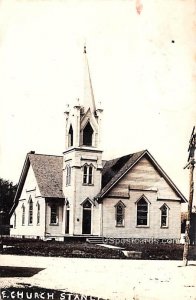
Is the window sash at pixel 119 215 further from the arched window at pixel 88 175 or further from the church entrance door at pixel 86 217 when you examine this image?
the arched window at pixel 88 175

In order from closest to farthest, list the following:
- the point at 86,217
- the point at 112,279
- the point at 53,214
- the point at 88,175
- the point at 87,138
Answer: the point at 112,279 < the point at 87,138 < the point at 86,217 < the point at 88,175 < the point at 53,214

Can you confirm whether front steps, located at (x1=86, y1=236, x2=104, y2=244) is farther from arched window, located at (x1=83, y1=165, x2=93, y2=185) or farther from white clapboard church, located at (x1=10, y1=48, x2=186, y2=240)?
arched window, located at (x1=83, y1=165, x2=93, y2=185)

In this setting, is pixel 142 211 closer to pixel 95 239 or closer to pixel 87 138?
pixel 95 239

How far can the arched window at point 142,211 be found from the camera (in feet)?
32.2

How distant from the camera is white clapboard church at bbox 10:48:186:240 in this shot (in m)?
10.3

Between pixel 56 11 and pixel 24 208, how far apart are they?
6.61 meters

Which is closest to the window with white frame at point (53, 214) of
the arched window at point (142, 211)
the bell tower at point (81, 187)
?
the bell tower at point (81, 187)

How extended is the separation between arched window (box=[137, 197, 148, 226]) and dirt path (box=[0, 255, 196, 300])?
359cm

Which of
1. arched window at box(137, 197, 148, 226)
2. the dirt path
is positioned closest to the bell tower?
arched window at box(137, 197, 148, 226)

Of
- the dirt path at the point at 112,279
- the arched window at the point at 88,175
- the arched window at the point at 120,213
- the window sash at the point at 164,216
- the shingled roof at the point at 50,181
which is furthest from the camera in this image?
the arched window at the point at 88,175

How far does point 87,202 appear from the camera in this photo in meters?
12.0

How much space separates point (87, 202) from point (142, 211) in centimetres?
203

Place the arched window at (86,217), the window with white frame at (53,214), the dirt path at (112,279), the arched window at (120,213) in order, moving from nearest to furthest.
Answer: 1. the dirt path at (112,279)
2. the arched window at (120,213)
3. the arched window at (86,217)
4. the window with white frame at (53,214)

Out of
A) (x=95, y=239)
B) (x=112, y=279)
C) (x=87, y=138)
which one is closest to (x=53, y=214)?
(x=95, y=239)
